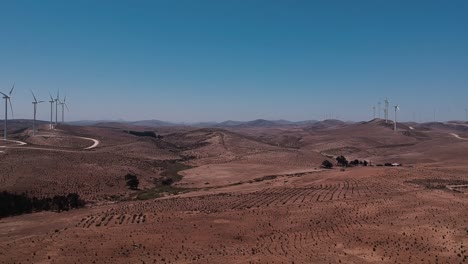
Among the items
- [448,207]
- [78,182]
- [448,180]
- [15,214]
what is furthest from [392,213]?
[78,182]

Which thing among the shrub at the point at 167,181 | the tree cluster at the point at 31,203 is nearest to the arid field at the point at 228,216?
the shrub at the point at 167,181

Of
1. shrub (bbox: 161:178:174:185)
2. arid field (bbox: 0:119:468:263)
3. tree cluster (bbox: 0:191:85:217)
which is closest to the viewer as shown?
arid field (bbox: 0:119:468:263)

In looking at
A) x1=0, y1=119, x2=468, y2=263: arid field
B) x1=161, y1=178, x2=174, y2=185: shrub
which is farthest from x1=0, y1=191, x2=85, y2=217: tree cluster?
x1=161, y1=178, x2=174, y2=185: shrub

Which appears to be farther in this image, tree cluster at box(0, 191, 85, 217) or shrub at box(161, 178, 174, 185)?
shrub at box(161, 178, 174, 185)

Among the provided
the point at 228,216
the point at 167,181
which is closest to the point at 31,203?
the point at 228,216

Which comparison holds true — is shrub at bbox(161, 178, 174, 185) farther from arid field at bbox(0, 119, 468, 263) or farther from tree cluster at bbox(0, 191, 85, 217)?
tree cluster at bbox(0, 191, 85, 217)

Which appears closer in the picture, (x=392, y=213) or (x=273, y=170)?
(x=392, y=213)

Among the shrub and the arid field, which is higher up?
the arid field

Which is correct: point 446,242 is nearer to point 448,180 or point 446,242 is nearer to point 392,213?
point 392,213

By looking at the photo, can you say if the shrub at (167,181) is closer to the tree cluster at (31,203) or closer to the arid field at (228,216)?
the arid field at (228,216)
